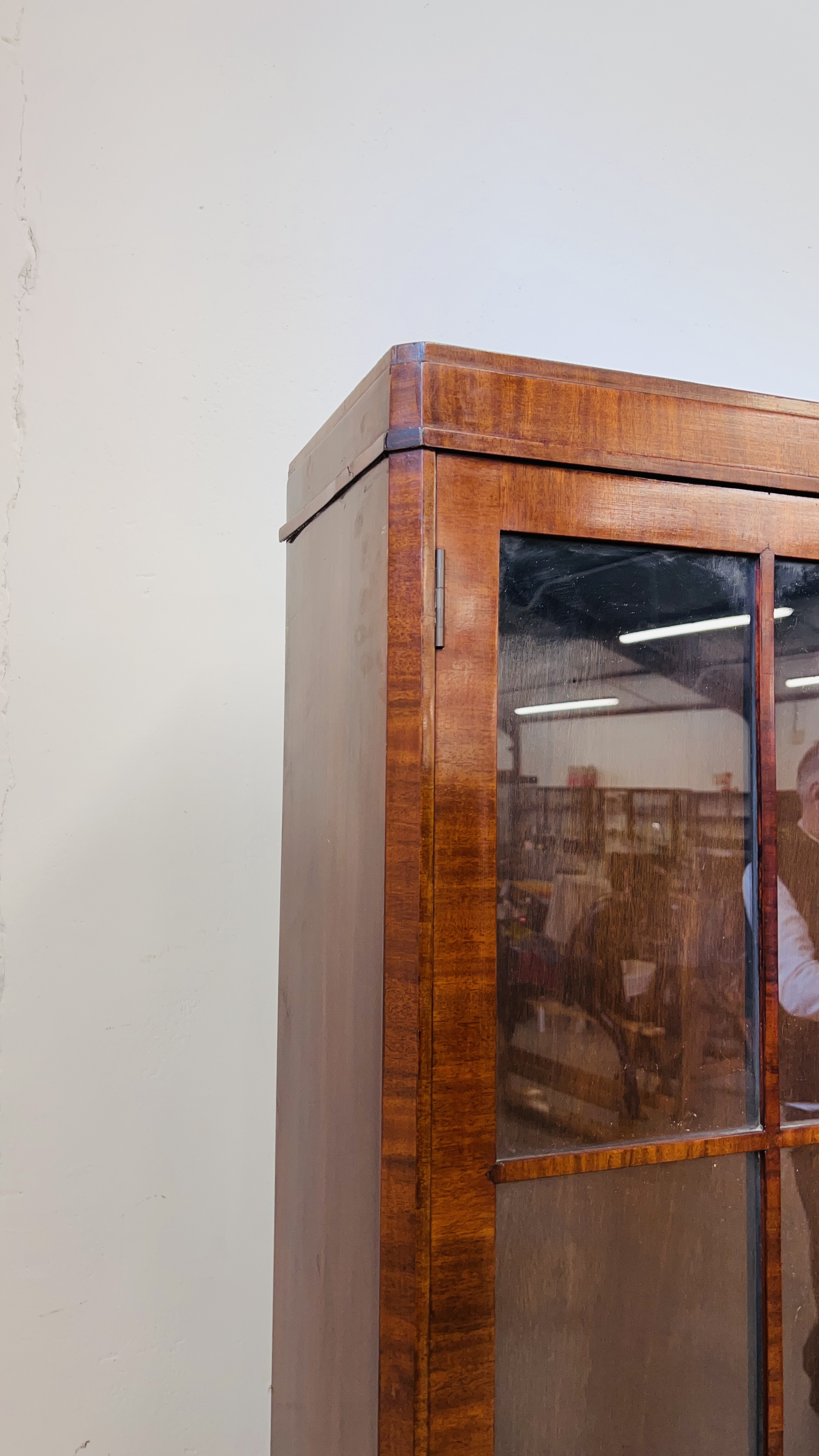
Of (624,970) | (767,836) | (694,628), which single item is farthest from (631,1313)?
(694,628)

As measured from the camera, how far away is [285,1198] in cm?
91

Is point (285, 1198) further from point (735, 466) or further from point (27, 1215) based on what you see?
point (735, 466)

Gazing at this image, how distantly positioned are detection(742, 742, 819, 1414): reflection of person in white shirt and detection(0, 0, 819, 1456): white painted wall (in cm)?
52

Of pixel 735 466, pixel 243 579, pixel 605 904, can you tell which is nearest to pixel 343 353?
pixel 243 579

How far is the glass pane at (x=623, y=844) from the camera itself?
655 mm

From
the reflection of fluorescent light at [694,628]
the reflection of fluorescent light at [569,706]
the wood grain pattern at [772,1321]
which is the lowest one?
the wood grain pattern at [772,1321]

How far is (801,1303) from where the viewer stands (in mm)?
709

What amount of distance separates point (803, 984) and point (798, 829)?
0.37 feet

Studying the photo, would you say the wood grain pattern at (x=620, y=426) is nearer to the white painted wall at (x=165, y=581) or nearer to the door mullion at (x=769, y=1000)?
the door mullion at (x=769, y=1000)

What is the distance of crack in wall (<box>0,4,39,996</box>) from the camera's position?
0.95 m

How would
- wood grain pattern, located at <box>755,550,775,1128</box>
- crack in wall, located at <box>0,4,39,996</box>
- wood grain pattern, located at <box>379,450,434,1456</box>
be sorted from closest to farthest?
wood grain pattern, located at <box>379,450,434,1456</box> → wood grain pattern, located at <box>755,550,775,1128</box> → crack in wall, located at <box>0,4,39,996</box>

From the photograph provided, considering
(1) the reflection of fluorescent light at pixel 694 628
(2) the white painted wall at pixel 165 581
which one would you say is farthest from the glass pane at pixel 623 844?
(2) the white painted wall at pixel 165 581

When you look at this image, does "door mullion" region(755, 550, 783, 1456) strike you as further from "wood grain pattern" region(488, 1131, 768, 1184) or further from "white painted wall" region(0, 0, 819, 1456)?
"white painted wall" region(0, 0, 819, 1456)

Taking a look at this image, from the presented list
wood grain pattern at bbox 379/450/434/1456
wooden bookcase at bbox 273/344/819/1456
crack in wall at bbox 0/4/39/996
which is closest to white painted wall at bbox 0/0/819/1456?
crack in wall at bbox 0/4/39/996
